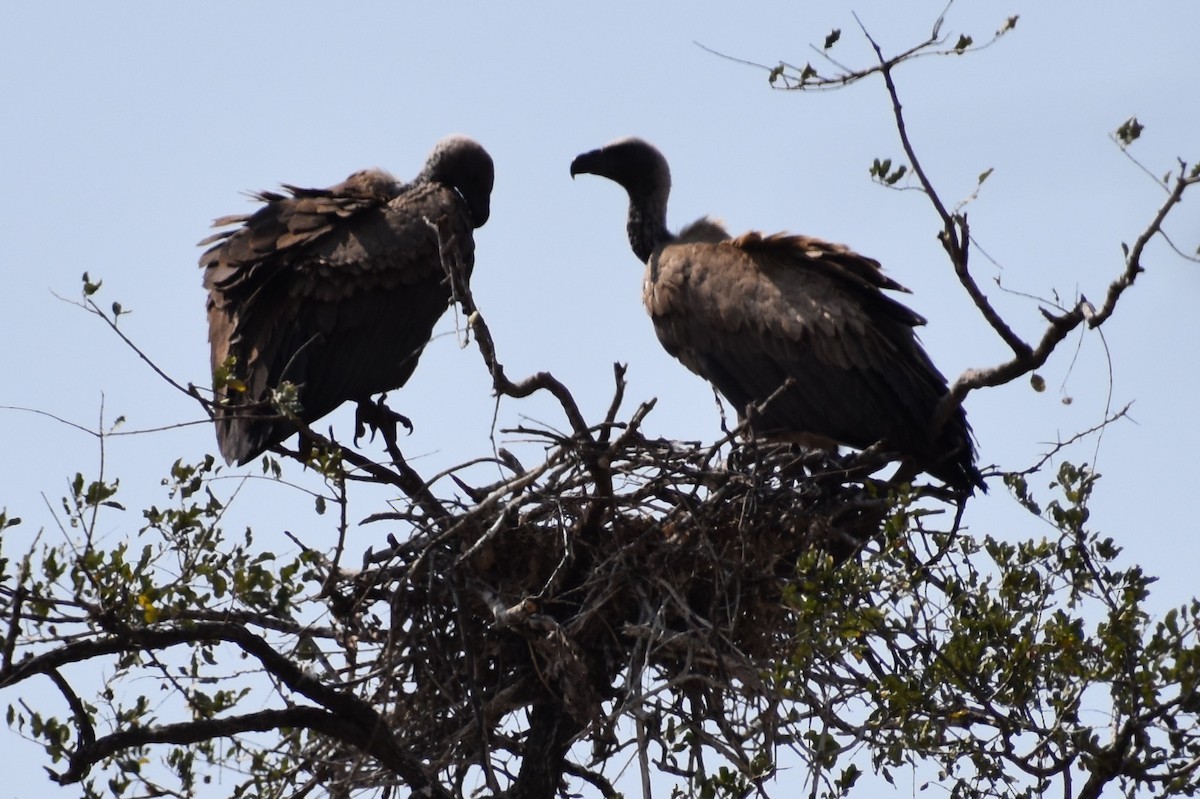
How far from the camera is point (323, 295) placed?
8.61 m

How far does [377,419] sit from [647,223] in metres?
1.98

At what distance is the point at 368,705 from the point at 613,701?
1165mm

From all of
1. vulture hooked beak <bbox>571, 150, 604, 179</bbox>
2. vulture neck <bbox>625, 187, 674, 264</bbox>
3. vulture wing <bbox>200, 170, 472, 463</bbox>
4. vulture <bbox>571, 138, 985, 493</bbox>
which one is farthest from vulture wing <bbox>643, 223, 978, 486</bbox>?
vulture hooked beak <bbox>571, 150, 604, 179</bbox>

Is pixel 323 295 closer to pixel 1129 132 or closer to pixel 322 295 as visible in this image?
pixel 322 295

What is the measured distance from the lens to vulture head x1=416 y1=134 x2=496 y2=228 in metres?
10.2

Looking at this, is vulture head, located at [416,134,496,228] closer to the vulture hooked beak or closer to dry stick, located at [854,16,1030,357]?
the vulture hooked beak

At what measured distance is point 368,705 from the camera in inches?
249

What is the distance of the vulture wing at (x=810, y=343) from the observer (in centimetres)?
798

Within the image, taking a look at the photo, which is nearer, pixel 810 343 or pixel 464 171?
pixel 810 343

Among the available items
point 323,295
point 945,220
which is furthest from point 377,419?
point 945,220

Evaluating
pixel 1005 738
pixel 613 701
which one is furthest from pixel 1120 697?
pixel 613 701

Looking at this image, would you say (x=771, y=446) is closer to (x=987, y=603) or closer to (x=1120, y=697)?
(x=987, y=603)

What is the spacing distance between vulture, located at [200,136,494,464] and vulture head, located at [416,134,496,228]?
81 cm

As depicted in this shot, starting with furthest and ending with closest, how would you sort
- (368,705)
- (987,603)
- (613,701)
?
(613,701), (368,705), (987,603)
